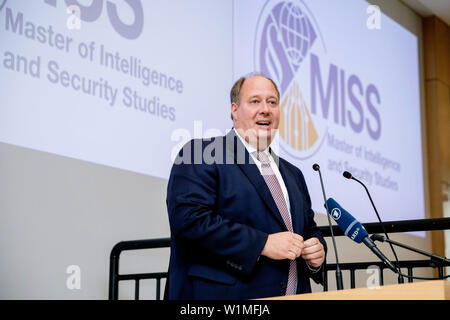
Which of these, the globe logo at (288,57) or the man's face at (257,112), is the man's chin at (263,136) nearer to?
the man's face at (257,112)

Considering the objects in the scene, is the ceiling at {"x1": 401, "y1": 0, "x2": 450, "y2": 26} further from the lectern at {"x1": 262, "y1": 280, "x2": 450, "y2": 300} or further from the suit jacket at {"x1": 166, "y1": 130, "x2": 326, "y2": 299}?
the lectern at {"x1": 262, "y1": 280, "x2": 450, "y2": 300}

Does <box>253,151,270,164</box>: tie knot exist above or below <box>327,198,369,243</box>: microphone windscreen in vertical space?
above

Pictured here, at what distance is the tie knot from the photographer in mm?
2480

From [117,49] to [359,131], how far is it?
9.37 ft

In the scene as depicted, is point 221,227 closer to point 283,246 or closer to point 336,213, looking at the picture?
point 283,246

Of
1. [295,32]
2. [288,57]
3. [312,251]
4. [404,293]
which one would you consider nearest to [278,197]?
[312,251]

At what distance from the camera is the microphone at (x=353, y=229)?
2.25m

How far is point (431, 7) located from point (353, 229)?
20.3 ft

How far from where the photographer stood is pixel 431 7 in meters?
7.91

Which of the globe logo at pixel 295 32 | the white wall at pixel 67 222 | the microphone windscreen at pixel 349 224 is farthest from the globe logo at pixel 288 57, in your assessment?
the microphone windscreen at pixel 349 224

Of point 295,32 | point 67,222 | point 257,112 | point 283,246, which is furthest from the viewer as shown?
point 295,32

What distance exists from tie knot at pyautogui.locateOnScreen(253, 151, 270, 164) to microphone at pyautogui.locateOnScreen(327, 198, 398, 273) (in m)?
0.26

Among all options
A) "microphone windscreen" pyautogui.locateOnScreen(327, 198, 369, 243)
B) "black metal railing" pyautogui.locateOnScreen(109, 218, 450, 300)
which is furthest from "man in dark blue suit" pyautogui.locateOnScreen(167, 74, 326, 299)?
"black metal railing" pyautogui.locateOnScreen(109, 218, 450, 300)
